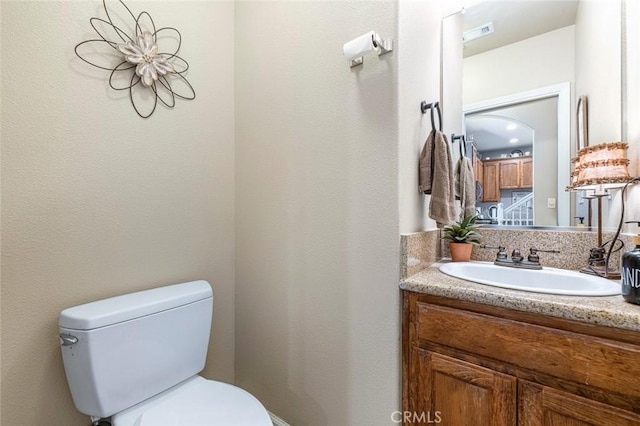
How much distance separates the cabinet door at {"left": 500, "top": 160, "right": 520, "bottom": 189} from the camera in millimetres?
1366

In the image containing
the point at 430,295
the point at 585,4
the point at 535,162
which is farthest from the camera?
the point at 535,162

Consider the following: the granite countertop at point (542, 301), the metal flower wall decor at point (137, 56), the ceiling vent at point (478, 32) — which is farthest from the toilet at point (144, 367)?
the ceiling vent at point (478, 32)

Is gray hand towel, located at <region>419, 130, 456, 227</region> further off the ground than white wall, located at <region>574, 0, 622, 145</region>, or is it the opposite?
white wall, located at <region>574, 0, 622, 145</region>

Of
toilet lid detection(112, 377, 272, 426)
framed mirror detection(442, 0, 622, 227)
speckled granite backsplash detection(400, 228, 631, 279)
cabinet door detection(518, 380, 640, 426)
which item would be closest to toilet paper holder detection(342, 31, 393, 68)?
framed mirror detection(442, 0, 622, 227)

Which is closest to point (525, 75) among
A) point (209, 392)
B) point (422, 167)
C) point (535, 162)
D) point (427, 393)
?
point (535, 162)

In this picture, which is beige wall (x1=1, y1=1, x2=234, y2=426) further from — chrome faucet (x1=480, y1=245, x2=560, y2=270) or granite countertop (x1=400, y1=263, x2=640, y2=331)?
chrome faucet (x1=480, y1=245, x2=560, y2=270)

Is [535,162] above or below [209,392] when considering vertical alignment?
above

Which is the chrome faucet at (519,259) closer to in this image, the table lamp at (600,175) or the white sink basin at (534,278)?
the white sink basin at (534,278)

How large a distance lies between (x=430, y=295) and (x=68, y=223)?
1.39 meters

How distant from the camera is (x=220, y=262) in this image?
159cm

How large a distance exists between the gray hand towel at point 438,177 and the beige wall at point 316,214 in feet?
0.71

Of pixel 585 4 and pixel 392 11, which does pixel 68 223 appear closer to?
pixel 392 11

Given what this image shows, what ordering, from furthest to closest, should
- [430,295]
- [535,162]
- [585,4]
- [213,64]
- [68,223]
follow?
[213,64]
[535,162]
[585,4]
[68,223]
[430,295]

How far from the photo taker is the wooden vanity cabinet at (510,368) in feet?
2.24
